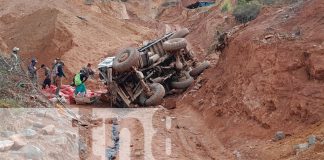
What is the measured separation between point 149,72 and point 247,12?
9822 millimetres

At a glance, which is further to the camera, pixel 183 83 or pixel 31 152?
pixel 183 83

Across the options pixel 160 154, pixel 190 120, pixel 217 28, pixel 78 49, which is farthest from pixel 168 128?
pixel 217 28

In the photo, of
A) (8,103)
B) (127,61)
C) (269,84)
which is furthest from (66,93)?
(8,103)

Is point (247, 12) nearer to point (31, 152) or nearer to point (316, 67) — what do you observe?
point (316, 67)

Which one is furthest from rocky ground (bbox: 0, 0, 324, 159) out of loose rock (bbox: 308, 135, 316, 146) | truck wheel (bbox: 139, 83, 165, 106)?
truck wheel (bbox: 139, 83, 165, 106)

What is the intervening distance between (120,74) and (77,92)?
4.80ft

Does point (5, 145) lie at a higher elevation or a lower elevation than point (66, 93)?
higher

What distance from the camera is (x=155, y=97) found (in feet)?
51.7

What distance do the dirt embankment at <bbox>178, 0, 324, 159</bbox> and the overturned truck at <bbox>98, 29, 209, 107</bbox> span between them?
1.21 metres

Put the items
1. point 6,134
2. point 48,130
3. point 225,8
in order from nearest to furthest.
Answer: point 6,134 → point 48,130 → point 225,8

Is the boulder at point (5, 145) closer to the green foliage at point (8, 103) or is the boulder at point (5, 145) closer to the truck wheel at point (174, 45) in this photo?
the green foliage at point (8, 103)

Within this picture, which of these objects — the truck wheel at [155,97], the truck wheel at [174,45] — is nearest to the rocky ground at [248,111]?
the truck wheel at [155,97]

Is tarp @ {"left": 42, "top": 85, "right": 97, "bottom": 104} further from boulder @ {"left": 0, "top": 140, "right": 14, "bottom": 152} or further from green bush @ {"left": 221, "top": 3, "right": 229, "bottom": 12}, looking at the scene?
green bush @ {"left": 221, "top": 3, "right": 229, "bottom": 12}

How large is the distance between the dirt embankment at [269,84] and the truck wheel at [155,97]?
0.67 meters
